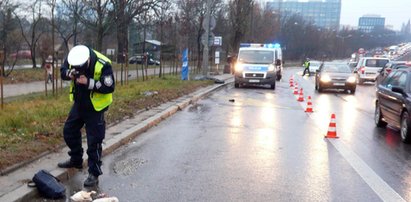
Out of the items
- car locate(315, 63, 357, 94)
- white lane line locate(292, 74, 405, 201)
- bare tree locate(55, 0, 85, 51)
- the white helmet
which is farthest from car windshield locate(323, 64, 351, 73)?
the white helmet

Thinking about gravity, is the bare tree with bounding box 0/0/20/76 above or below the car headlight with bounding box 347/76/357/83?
above

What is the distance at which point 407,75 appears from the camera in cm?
1052

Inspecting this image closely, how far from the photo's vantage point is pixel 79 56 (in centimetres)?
563

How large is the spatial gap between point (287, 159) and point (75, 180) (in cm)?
332

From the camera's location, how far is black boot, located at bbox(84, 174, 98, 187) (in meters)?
5.90

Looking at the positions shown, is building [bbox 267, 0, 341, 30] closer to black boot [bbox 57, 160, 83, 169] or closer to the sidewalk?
the sidewalk

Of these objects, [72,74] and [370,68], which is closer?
[72,74]

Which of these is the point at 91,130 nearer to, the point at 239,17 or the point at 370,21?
the point at 239,17

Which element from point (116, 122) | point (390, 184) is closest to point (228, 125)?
point (116, 122)

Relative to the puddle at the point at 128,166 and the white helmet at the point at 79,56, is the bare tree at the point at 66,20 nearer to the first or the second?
the puddle at the point at 128,166

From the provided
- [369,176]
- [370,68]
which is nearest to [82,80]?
[369,176]

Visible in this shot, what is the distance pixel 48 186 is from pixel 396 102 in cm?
774

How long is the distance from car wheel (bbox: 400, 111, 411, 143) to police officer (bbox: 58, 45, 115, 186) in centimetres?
620

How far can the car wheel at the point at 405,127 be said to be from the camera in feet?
31.3
